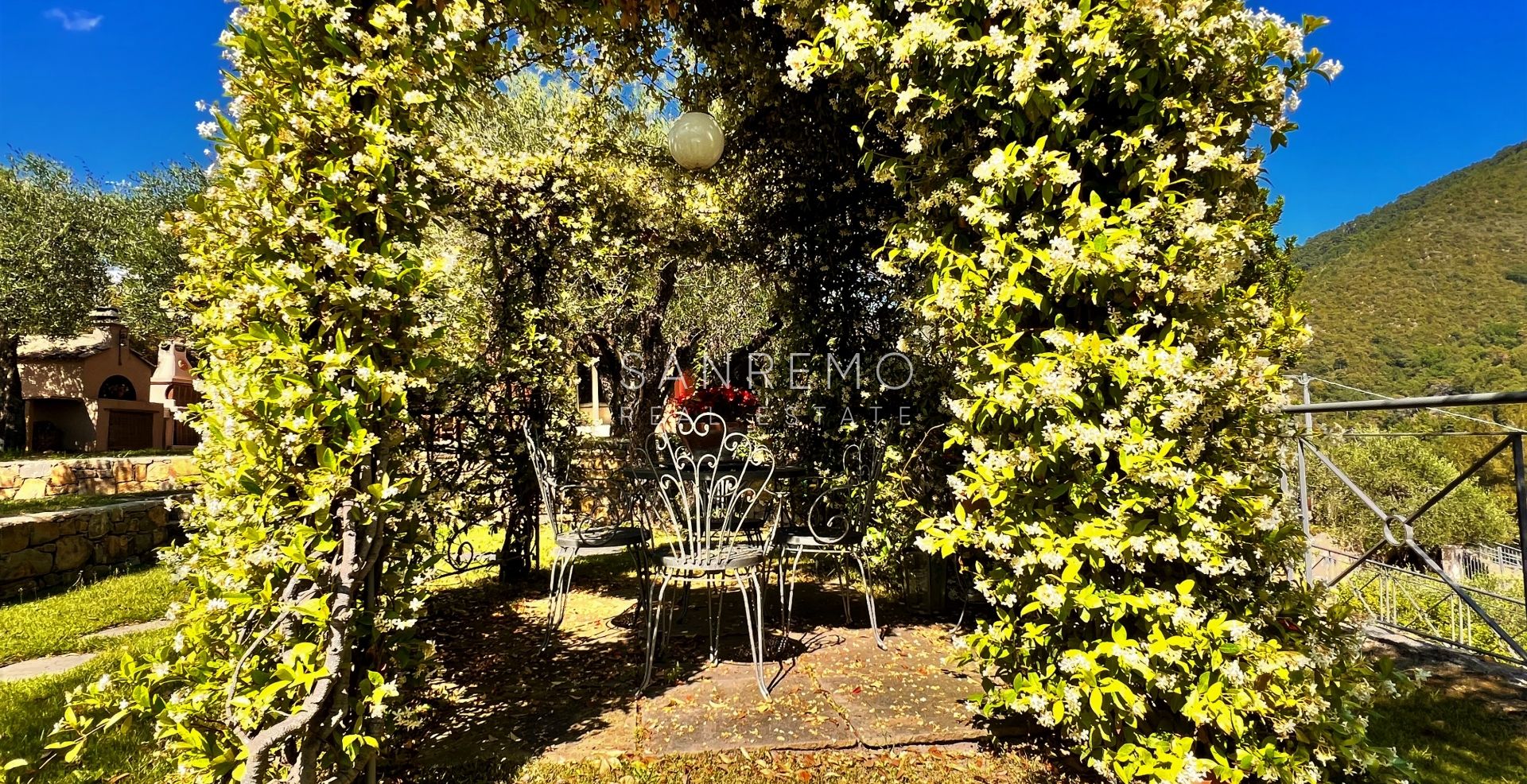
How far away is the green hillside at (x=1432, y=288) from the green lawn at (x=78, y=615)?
28829 mm

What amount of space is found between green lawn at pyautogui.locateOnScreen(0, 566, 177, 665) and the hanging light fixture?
3.48 m

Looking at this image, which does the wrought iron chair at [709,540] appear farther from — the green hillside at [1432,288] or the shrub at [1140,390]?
the green hillside at [1432,288]

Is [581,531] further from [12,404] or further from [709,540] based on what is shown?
[12,404]

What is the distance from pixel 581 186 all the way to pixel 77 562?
5.34 meters

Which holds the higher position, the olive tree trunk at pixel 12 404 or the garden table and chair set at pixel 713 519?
the olive tree trunk at pixel 12 404

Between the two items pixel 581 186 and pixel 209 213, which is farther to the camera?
pixel 581 186

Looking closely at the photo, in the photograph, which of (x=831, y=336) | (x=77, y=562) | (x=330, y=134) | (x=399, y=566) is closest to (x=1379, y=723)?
(x=831, y=336)

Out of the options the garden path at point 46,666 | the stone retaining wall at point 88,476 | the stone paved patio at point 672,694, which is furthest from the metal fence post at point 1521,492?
the stone retaining wall at point 88,476

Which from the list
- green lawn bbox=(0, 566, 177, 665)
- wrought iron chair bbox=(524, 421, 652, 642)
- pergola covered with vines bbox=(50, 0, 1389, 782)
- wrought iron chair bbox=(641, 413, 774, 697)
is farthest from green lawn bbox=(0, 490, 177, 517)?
wrought iron chair bbox=(641, 413, 774, 697)

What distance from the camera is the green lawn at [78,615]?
3.45 metres

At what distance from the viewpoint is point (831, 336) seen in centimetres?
443

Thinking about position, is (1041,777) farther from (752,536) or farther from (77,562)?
(77,562)

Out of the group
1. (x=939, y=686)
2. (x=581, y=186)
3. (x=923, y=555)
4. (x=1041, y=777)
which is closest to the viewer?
(x=1041, y=777)

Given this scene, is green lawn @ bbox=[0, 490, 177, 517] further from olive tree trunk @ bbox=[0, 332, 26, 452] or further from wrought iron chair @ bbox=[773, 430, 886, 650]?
olive tree trunk @ bbox=[0, 332, 26, 452]
